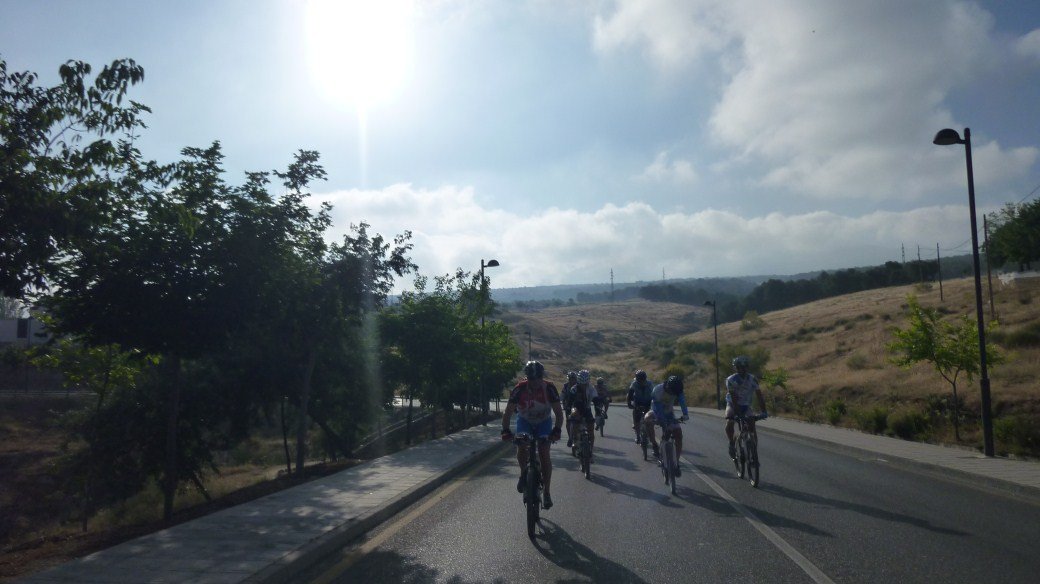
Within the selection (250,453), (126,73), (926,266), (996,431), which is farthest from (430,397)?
(926,266)

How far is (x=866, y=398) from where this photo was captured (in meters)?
33.3

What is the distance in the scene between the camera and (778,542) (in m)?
7.68

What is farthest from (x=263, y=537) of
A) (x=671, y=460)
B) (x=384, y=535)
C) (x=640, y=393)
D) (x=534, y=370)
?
(x=640, y=393)

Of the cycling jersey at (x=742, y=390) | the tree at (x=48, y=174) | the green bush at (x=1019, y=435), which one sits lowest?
the green bush at (x=1019, y=435)

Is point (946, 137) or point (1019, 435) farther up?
point (946, 137)

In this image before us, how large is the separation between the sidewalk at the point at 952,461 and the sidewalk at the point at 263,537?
882 cm

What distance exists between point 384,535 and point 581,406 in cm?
632

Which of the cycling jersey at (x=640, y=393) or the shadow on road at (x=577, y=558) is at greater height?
the cycling jersey at (x=640, y=393)

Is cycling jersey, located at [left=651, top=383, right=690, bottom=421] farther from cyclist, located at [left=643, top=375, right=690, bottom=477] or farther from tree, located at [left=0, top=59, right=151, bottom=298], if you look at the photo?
tree, located at [left=0, top=59, right=151, bottom=298]

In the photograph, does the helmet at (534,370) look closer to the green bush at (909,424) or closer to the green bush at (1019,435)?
the green bush at (1019,435)

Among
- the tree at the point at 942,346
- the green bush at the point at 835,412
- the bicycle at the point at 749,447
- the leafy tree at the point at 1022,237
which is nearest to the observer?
the bicycle at the point at 749,447

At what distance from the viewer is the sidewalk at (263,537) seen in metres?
6.07

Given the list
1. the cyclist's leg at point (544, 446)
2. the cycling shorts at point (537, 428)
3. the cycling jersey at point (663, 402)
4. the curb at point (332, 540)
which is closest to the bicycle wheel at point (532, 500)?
the cyclist's leg at point (544, 446)

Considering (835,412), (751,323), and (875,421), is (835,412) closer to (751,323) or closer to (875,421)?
(875,421)
